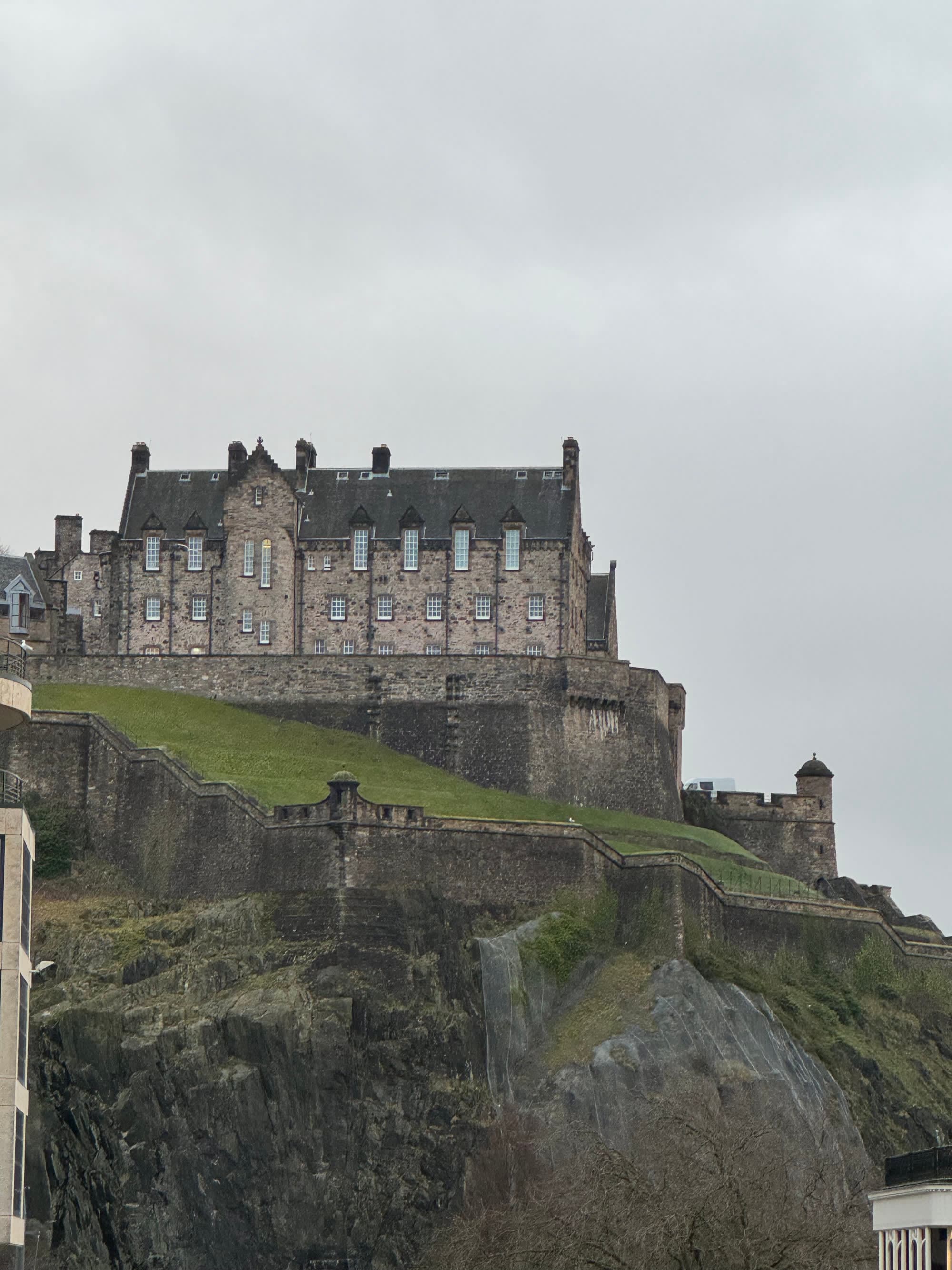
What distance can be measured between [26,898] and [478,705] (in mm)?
51185

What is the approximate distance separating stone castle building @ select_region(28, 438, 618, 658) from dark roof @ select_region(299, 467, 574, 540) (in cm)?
8

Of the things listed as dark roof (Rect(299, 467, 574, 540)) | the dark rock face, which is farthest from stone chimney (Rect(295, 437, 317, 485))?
the dark rock face

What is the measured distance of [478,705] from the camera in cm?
10300

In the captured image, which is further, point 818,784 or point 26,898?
point 818,784

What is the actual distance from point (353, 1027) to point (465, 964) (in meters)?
5.35

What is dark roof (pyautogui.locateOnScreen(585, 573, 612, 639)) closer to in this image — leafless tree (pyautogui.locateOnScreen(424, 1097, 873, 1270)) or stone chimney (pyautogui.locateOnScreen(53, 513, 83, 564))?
stone chimney (pyautogui.locateOnScreen(53, 513, 83, 564))

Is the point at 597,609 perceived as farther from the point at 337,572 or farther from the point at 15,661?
the point at 15,661

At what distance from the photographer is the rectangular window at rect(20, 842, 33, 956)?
52000 millimetres

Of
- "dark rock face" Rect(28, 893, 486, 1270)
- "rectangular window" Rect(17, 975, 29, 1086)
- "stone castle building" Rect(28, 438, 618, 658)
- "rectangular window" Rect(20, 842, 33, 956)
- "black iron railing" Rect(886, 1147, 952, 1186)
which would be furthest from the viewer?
"stone castle building" Rect(28, 438, 618, 658)

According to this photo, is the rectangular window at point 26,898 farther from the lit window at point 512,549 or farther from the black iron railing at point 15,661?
the lit window at point 512,549

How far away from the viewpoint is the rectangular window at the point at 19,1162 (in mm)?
50438

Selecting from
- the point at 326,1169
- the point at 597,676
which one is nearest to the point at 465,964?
the point at 326,1169

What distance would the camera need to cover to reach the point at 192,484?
115000 mm

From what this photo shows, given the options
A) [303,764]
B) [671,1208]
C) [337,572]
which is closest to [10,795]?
[671,1208]
